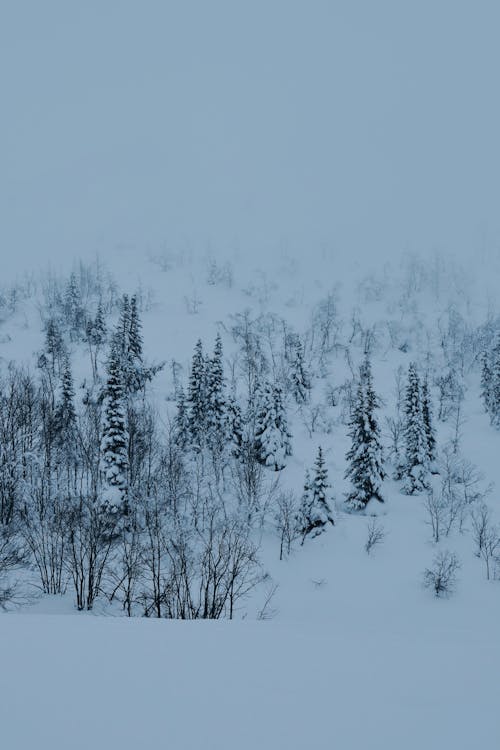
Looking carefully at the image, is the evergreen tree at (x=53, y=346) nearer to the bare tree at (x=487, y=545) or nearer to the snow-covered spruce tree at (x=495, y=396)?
the bare tree at (x=487, y=545)

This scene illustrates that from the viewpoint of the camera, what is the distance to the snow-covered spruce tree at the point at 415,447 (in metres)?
37.3

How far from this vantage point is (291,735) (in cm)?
340

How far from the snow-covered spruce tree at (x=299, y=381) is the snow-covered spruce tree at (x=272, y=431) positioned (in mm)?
15913

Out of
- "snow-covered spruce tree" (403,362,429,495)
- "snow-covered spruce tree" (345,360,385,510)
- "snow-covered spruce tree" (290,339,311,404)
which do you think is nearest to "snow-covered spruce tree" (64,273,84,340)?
"snow-covered spruce tree" (290,339,311,404)

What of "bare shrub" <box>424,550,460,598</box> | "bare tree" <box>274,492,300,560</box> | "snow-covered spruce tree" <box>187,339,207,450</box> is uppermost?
"snow-covered spruce tree" <box>187,339,207,450</box>

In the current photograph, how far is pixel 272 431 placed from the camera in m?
42.4

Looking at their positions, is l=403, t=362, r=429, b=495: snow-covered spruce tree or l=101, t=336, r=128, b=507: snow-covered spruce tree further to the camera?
l=403, t=362, r=429, b=495: snow-covered spruce tree

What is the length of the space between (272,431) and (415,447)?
14849mm

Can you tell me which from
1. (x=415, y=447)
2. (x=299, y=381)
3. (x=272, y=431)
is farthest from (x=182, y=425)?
(x=299, y=381)

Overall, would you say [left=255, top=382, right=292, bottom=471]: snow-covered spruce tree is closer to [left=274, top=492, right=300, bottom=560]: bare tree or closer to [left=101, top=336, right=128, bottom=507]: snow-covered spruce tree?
[left=274, top=492, right=300, bottom=560]: bare tree

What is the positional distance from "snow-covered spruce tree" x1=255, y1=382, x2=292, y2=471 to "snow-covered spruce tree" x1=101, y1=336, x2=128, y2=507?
1901 cm

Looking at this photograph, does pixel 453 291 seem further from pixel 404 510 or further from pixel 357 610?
pixel 357 610

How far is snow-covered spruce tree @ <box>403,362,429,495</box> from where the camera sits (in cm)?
3734

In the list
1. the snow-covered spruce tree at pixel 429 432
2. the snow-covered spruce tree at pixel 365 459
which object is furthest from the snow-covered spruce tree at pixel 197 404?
the snow-covered spruce tree at pixel 429 432
